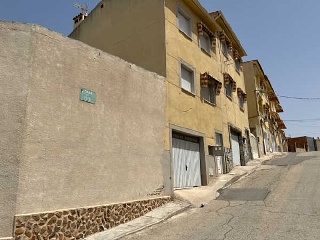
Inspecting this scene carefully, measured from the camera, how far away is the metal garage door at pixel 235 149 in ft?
62.0

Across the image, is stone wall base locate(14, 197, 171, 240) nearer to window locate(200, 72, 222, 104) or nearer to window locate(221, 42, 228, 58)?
window locate(200, 72, 222, 104)

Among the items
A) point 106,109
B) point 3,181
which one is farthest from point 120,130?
point 3,181

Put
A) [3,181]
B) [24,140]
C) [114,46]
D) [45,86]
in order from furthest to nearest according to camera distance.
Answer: [114,46], [45,86], [24,140], [3,181]

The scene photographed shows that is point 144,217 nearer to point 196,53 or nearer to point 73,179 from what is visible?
point 73,179

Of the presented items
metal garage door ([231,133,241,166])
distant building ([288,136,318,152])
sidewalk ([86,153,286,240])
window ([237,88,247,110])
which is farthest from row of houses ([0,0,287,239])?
distant building ([288,136,318,152])

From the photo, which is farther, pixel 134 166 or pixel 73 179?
pixel 134 166

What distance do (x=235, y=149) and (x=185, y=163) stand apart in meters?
7.85

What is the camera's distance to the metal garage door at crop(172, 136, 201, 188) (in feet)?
39.4

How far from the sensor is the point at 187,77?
13992mm

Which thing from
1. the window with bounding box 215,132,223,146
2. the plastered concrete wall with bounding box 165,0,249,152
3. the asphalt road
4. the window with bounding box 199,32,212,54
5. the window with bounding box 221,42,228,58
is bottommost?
the asphalt road

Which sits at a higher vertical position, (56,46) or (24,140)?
(56,46)

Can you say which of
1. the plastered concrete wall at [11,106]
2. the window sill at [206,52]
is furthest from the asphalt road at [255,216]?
the window sill at [206,52]

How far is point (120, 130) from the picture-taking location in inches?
358

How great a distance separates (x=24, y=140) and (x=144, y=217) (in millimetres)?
4329
